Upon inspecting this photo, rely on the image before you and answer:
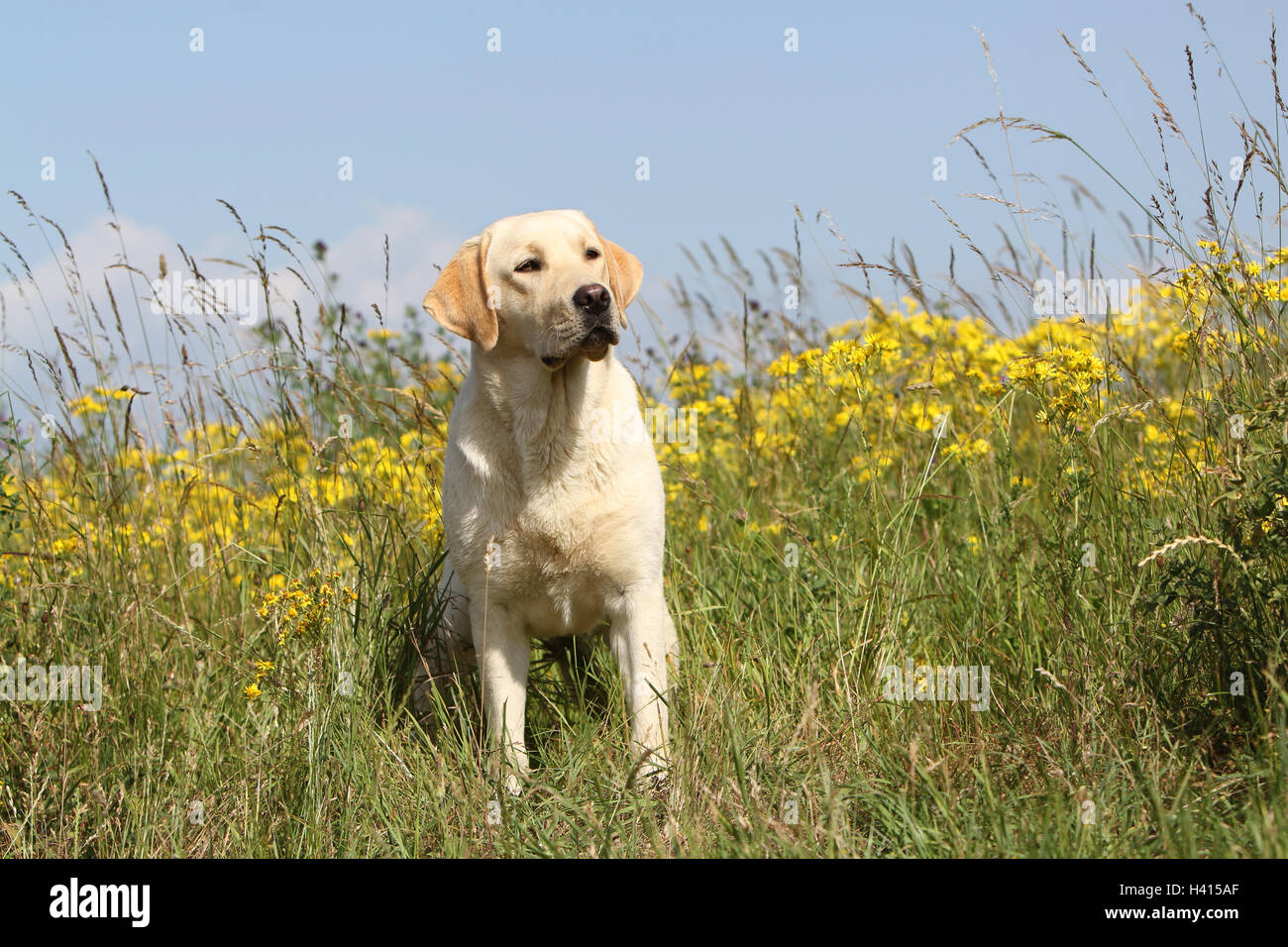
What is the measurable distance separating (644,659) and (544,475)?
61cm

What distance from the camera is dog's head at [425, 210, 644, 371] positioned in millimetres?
2980

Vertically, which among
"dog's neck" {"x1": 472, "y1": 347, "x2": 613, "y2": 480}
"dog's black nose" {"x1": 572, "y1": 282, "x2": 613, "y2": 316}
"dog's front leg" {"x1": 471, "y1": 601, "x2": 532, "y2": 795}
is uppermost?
"dog's black nose" {"x1": 572, "y1": 282, "x2": 613, "y2": 316}

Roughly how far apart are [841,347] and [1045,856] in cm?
194

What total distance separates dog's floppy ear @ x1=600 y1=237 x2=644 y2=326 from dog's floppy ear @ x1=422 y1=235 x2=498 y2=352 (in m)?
0.43

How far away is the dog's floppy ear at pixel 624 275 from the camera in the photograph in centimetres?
336

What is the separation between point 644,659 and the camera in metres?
2.99

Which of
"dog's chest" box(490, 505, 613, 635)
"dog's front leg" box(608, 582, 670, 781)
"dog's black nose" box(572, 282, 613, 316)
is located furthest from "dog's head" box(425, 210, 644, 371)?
"dog's front leg" box(608, 582, 670, 781)

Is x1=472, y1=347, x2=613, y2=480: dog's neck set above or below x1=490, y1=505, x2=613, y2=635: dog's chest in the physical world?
above

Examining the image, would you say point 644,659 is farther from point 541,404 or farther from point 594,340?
point 594,340

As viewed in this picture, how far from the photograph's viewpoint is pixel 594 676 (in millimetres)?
3213

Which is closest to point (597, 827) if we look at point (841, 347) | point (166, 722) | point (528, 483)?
point (528, 483)

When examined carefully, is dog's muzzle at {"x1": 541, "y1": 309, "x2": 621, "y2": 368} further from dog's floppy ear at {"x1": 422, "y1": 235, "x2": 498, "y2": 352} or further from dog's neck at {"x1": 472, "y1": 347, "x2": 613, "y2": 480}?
dog's floppy ear at {"x1": 422, "y1": 235, "x2": 498, "y2": 352}

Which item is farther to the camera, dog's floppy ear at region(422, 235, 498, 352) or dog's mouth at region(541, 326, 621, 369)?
dog's floppy ear at region(422, 235, 498, 352)
